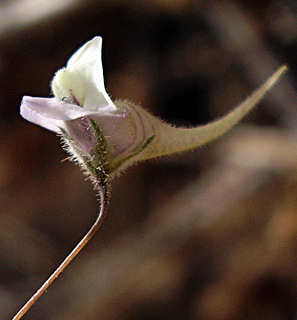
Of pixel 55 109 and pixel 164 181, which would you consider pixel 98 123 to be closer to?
pixel 55 109

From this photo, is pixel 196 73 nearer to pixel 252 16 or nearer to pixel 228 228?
pixel 252 16

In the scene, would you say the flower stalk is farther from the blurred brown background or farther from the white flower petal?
the blurred brown background

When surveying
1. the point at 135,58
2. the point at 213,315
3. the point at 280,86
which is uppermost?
the point at 135,58

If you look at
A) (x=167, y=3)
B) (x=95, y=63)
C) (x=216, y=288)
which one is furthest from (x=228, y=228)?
(x=95, y=63)

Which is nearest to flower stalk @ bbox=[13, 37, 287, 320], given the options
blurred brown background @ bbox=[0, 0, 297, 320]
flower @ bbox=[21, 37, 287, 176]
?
flower @ bbox=[21, 37, 287, 176]

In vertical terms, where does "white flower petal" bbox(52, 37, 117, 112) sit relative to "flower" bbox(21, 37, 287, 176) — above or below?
above

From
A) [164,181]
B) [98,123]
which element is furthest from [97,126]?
[164,181]

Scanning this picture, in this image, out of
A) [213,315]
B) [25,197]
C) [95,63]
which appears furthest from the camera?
[25,197]
